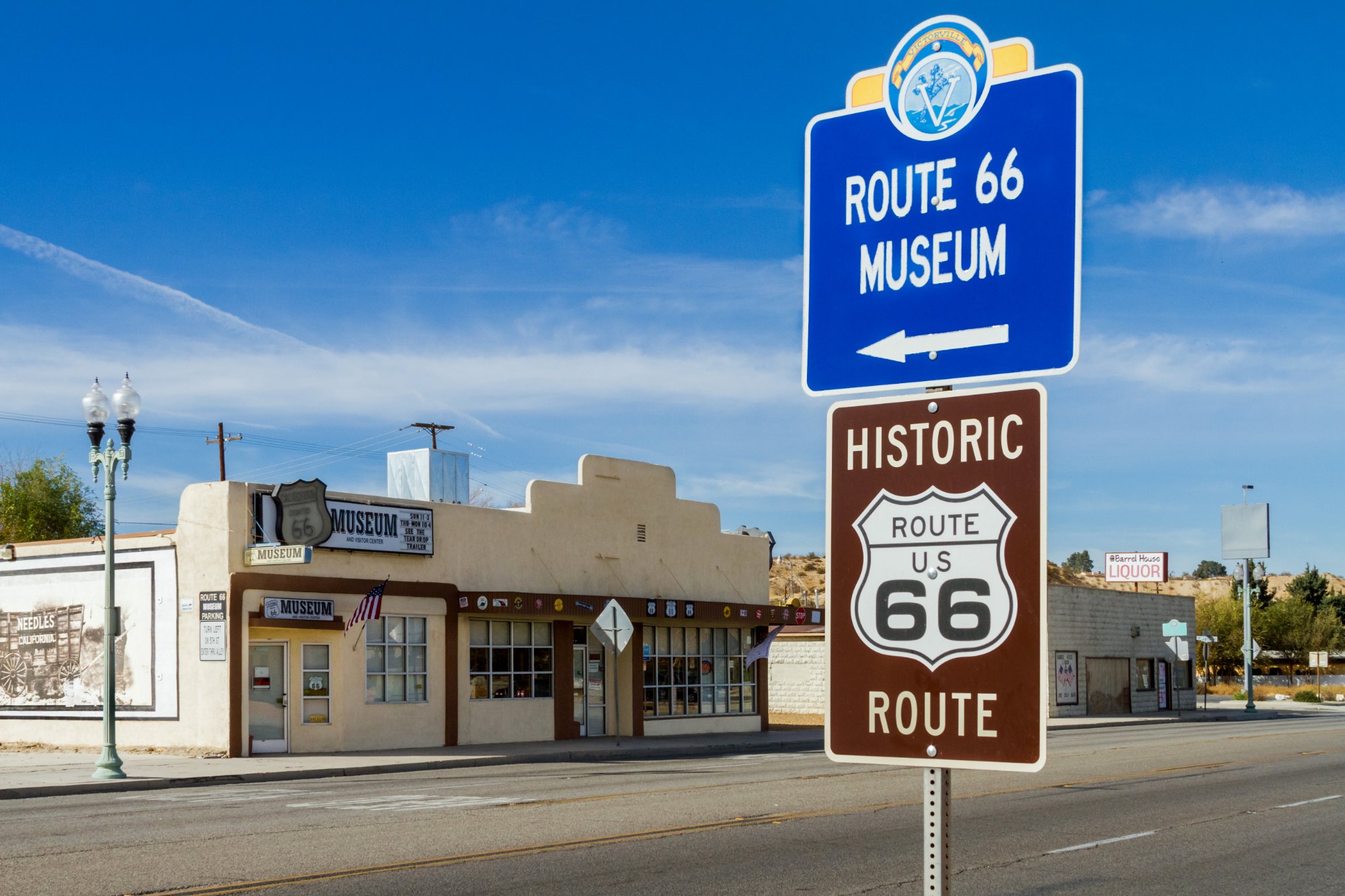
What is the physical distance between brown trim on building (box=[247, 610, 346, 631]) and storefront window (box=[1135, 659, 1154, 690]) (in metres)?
36.8

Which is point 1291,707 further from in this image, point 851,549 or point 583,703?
point 851,549

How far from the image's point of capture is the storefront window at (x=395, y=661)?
93.2 feet

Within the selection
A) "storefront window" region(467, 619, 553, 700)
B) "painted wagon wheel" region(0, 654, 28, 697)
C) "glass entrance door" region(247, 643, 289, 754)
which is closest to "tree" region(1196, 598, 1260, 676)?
"storefront window" region(467, 619, 553, 700)

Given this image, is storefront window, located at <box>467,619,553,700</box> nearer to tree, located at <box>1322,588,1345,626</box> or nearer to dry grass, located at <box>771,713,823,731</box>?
dry grass, located at <box>771,713,823,731</box>

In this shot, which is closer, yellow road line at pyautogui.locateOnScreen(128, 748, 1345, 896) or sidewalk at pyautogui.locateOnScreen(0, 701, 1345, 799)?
yellow road line at pyautogui.locateOnScreen(128, 748, 1345, 896)

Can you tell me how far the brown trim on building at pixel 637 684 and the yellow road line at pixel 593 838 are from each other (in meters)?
13.0

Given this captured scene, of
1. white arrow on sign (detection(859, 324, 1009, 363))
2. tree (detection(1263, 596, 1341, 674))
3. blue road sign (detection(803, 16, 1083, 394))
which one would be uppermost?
blue road sign (detection(803, 16, 1083, 394))

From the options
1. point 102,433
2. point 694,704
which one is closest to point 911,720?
point 102,433

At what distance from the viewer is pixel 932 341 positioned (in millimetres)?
3328

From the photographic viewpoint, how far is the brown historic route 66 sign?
3.03 m

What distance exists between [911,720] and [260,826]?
499 inches

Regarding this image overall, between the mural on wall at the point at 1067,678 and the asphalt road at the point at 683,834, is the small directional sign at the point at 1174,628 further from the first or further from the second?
the asphalt road at the point at 683,834

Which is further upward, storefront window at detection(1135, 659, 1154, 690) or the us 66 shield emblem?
the us 66 shield emblem

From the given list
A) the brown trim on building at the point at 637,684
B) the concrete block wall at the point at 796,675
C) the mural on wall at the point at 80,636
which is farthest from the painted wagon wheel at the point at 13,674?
the concrete block wall at the point at 796,675
